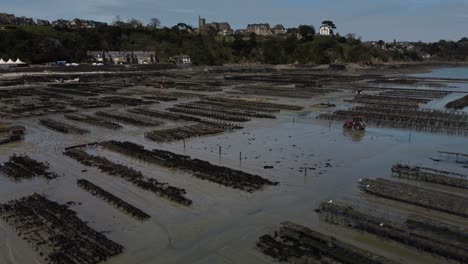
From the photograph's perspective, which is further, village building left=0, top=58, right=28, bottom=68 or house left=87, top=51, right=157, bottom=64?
house left=87, top=51, right=157, bottom=64

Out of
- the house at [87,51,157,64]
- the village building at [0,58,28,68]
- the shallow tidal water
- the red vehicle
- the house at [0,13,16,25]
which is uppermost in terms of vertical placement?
the house at [0,13,16,25]

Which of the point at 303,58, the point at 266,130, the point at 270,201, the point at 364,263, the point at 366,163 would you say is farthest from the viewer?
the point at 303,58

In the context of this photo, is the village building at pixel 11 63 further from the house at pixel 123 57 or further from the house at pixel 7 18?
the house at pixel 7 18

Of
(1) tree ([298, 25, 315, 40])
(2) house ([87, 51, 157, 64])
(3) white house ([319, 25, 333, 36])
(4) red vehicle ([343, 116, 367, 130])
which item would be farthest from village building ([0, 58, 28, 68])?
(3) white house ([319, 25, 333, 36])

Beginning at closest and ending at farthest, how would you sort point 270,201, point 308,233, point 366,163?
point 308,233, point 270,201, point 366,163

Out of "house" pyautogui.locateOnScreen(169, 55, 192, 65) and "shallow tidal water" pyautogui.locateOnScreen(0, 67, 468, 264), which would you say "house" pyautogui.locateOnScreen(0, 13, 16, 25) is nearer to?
"house" pyautogui.locateOnScreen(169, 55, 192, 65)

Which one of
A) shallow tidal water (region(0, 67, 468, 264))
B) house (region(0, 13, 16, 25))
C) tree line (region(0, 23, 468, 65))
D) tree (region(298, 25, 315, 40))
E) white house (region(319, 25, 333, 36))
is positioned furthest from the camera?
white house (region(319, 25, 333, 36))

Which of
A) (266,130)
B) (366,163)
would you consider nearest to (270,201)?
(366,163)

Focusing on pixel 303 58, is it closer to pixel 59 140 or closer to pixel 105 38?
pixel 105 38
